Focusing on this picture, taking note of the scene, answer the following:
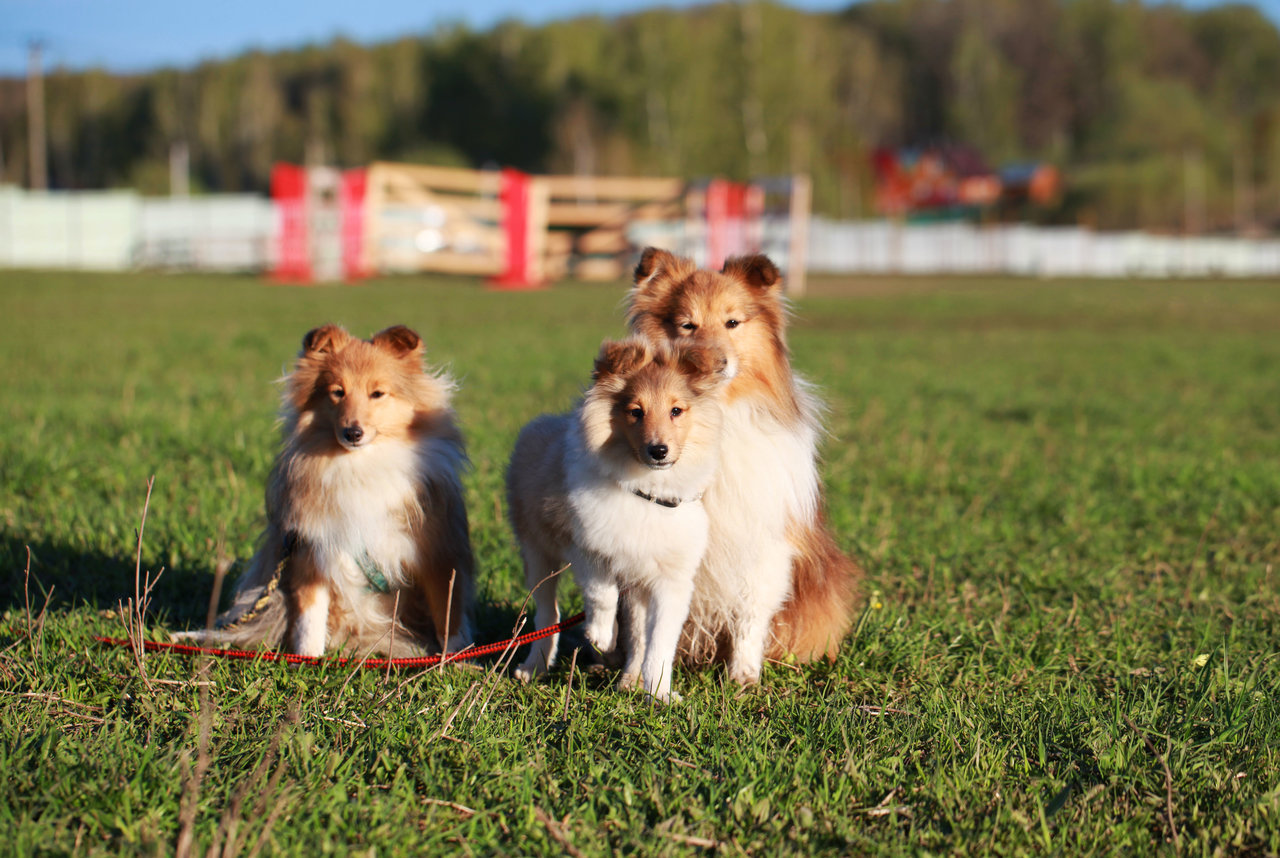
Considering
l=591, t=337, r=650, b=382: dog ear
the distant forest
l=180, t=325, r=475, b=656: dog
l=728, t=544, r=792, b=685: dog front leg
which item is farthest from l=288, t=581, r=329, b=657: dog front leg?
the distant forest

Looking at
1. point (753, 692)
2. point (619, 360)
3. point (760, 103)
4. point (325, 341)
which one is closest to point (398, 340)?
point (325, 341)

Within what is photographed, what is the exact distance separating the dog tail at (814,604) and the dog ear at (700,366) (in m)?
0.68

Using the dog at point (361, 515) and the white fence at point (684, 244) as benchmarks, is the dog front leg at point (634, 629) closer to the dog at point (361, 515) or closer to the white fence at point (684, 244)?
the dog at point (361, 515)

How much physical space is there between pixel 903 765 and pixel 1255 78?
116m

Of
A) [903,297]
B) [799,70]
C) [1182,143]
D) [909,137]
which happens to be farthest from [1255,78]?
[903,297]

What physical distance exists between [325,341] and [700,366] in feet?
4.34

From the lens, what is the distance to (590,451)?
3.17 m

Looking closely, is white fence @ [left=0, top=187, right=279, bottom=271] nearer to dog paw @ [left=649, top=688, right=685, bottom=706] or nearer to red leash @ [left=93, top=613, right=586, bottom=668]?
red leash @ [left=93, top=613, right=586, bottom=668]

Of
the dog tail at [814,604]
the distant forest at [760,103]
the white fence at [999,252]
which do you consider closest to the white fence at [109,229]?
the distant forest at [760,103]

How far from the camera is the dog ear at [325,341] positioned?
365cm

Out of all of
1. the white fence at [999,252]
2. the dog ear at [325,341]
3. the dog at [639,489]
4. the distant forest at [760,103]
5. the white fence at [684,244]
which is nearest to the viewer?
the dog at [639,489]

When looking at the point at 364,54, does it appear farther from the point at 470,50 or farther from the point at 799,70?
the point at 799,70

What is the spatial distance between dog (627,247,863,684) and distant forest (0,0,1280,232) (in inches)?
2300

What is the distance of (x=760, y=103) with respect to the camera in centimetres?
6200
